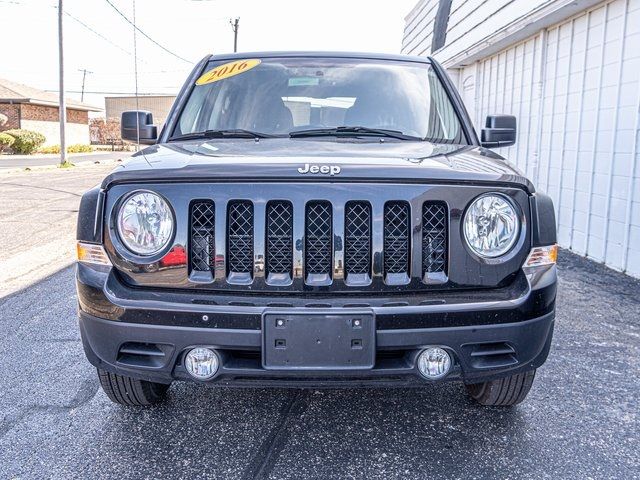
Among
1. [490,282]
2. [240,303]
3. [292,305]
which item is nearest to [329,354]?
[292,305]

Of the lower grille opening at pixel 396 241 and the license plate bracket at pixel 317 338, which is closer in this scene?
the license plate bracket at pixel 317 338

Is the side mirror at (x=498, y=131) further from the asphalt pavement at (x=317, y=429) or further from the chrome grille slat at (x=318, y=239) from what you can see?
the chrome grille slat at (x=318, y=239)

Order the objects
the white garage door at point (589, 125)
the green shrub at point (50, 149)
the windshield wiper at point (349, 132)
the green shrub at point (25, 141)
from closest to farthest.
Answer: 1. the windshield wiper at point (349, 132)
2. the white garage door at point (589, 125)
3. the green shrub at point (25, 141)
4. the green shrub at point (50, 149)

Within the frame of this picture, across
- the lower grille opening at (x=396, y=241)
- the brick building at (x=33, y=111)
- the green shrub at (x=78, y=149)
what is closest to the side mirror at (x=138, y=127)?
the lower grille opening at (x=396, y=241)

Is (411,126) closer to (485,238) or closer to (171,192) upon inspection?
(485,238)

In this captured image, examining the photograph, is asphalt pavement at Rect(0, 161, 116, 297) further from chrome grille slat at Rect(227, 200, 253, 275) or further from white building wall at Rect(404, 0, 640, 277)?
white building wall at Rect(404, 0, 640, 277)

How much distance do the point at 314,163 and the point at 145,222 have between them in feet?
2.23

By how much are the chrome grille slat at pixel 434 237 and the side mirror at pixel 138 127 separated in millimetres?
2132

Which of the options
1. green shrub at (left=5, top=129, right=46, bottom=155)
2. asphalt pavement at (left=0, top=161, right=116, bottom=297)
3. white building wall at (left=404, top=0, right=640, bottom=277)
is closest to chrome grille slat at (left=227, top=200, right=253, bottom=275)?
asphalt pavement at (left=0, top=161, right=116, bottom=297)

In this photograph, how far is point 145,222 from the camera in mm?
2182

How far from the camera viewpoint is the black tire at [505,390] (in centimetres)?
259

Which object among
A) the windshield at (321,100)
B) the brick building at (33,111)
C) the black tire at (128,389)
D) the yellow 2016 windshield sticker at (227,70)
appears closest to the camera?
the black tire at (128,389)

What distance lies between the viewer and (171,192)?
7.09 feet

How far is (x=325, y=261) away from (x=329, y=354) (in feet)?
1.12
